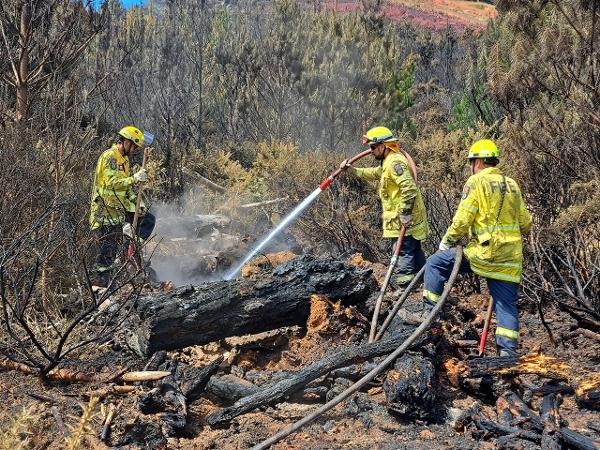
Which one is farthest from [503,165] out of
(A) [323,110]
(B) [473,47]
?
(B) [473,47]

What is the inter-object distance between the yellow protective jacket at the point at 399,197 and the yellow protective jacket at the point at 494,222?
127 centimetres

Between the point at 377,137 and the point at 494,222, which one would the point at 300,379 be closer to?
the point at 494,222

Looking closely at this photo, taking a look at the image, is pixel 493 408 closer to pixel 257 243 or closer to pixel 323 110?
pixel 257 243

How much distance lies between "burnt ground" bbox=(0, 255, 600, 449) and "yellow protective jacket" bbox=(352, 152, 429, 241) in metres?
1.08

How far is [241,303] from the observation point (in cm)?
501

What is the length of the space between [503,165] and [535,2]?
2553 mm

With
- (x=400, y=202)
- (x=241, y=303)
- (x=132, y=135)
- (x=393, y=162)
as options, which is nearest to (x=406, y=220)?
(x=400, y=202)

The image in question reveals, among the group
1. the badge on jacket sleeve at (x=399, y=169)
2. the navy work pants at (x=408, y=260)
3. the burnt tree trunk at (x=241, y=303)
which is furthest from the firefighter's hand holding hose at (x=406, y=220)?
the burnt tree trunk at (x=241, y=303)

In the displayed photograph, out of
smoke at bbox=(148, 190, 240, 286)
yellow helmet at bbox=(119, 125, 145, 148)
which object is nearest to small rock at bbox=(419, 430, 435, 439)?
yellow helmet at bbox=(119, 125, 145, 148)

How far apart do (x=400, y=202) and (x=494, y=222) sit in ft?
5.01

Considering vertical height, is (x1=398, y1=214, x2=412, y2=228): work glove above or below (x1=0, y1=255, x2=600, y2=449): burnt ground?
above

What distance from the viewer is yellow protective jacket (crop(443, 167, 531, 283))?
466 centimetres

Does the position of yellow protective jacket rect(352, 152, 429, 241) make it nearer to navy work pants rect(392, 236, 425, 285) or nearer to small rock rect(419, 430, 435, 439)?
navy work pants rect(392, 236, 425, 285)

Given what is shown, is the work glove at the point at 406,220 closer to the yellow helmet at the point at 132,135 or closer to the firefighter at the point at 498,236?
the firefighter at the point at 498,236
